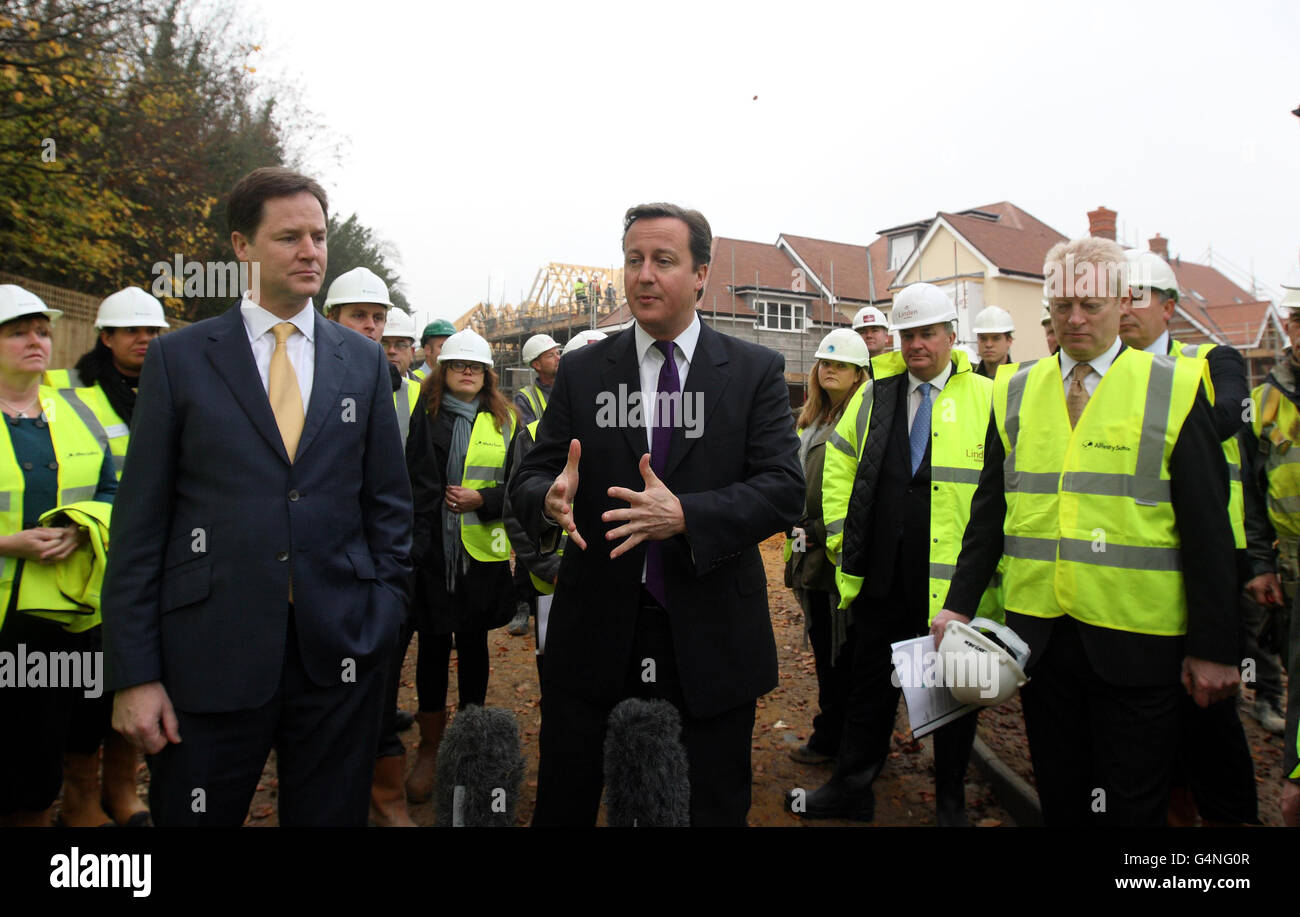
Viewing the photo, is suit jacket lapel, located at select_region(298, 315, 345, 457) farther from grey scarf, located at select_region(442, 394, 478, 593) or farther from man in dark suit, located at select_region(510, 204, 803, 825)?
grey scarf, located at select_region(442, 394, 478, 593)

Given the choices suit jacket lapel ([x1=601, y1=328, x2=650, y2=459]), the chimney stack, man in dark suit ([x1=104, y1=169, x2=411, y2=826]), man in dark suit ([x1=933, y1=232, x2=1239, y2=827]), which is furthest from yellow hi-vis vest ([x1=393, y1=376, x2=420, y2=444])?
the chimney stack

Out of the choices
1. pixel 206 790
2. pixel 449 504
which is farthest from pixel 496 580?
pixel 206 790

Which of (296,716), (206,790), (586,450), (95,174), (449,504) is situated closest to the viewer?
(206,790)

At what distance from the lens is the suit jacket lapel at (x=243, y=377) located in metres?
2.36

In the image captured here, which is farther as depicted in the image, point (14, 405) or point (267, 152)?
point (267, 152)

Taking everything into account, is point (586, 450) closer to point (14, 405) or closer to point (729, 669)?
point (729, 669)

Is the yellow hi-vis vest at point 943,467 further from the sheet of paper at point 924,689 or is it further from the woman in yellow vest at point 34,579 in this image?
the woman in yellow vest at point 34,579

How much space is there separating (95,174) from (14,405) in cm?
1188

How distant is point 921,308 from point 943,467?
0.87m

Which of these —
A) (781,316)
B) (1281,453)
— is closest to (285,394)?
(1281,453)

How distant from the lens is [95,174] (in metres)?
13.0

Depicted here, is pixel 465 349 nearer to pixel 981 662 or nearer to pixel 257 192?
pixel 257 192

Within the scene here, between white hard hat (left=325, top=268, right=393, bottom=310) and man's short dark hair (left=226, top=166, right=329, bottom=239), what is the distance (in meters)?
2.01

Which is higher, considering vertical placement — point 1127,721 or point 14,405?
point 14,405
